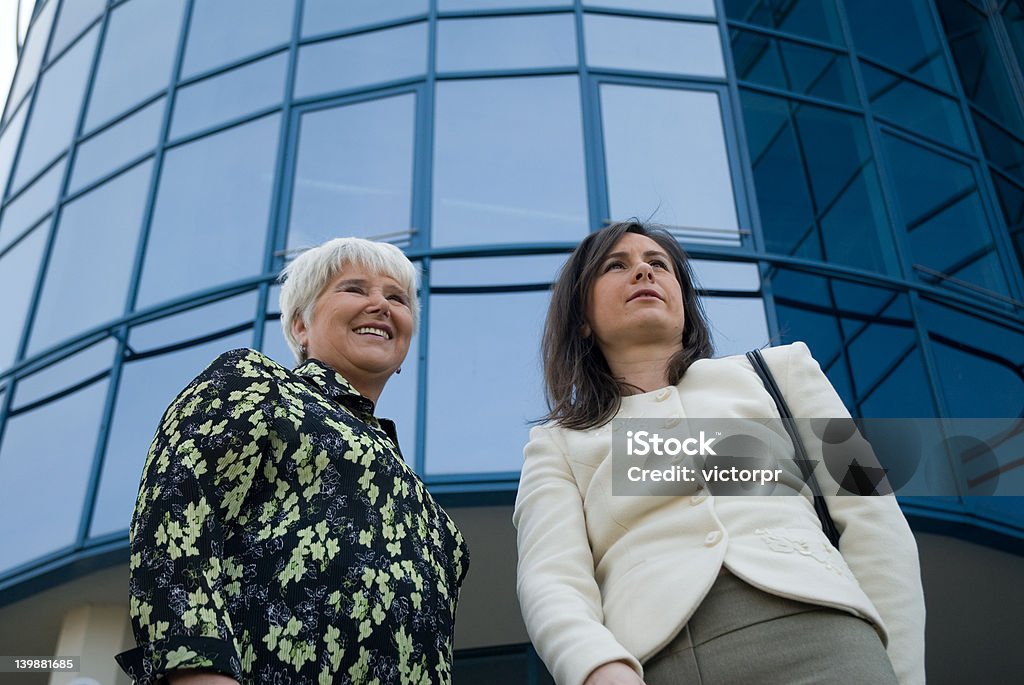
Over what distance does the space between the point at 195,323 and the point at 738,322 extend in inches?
173

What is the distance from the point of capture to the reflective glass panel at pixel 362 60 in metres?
8.95

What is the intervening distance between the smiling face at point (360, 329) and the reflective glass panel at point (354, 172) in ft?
16.8

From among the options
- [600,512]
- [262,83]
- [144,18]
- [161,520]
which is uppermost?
[144,18]

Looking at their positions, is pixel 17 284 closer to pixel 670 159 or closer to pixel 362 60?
pixel 362 60

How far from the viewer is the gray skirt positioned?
1.81 m

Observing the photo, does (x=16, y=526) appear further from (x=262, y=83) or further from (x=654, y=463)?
(x=654, y=463)

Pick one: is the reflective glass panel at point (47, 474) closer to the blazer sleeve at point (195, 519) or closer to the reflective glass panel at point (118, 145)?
the reflective glass panel at point (118, 145)

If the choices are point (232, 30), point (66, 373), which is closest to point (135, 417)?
point (66, 373)

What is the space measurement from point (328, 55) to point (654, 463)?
796 centimetres

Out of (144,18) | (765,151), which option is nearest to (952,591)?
(765,151)

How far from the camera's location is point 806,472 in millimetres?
2230

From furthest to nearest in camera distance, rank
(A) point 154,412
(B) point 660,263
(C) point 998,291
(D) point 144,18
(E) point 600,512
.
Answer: (D) point 144,18 < (C) point 998,291 < (A) point 154,412 < (B) point 660,263 < (E) point 600,512

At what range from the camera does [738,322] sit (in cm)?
743

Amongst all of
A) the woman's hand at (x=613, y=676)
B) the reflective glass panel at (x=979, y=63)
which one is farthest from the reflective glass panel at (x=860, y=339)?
the woman's hand at (x=613, y=676)
